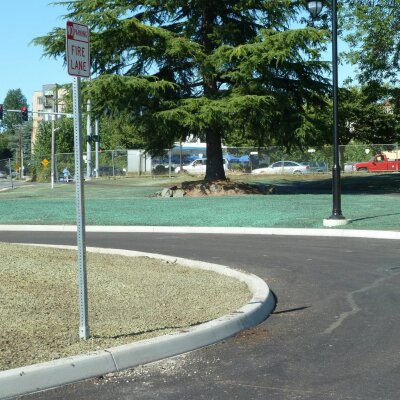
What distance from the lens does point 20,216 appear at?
71.5ft

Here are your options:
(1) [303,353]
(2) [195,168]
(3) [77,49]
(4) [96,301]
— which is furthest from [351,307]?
(2) [195,168]

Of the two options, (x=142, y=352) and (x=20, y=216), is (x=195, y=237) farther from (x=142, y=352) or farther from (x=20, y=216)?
(x=142, y=352)

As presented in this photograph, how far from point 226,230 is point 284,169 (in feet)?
98.2

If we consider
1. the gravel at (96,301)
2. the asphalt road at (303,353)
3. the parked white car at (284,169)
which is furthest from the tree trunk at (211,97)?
the gravel at (96,301)

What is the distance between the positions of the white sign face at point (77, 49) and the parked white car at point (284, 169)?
4114 centimetres

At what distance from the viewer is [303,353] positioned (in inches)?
235

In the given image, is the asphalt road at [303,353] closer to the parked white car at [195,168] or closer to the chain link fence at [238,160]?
the chain link fence at [238,160]

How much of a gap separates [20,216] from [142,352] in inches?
672

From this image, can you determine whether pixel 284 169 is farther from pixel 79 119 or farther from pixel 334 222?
pixel 79 119

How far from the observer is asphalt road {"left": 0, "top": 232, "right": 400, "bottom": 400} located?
4.94m

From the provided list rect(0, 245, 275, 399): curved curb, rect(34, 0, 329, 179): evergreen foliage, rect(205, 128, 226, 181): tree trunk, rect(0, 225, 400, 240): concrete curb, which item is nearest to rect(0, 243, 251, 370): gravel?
rect(0, 245, 275, 399): curved curb

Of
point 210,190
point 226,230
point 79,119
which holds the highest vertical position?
point 79,119

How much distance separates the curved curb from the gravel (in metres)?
0.19

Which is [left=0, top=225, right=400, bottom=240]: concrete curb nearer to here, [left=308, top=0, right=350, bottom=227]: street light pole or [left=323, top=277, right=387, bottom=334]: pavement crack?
[left=308, top=0, right=350, bottom=227]: street light pole
